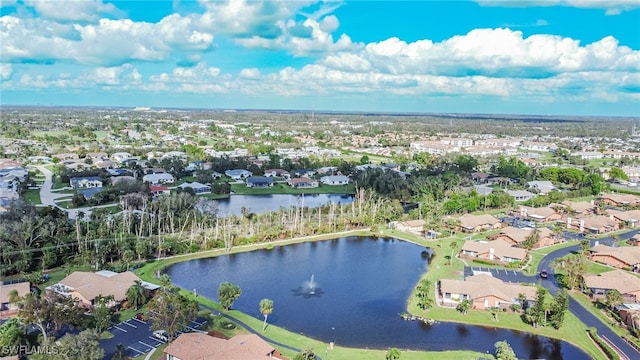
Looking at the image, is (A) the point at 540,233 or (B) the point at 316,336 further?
(A) the point at 540,233

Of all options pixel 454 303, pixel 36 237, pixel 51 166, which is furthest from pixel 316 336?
pixel 51 166

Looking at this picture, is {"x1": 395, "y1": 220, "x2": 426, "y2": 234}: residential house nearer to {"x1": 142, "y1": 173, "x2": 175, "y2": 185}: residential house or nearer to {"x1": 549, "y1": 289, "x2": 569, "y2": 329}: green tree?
{"x1": 549, "y1": 289, "x2": 569, "y2": 329}: green tree

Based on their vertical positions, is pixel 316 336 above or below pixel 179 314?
below

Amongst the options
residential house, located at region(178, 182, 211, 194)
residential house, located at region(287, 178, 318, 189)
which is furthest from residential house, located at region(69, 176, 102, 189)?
residential house, located at region(287, 178, 318, 189)

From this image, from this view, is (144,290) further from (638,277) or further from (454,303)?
(638,277)

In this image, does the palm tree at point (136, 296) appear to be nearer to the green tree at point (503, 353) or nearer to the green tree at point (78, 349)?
the green tree at point (78, 349)

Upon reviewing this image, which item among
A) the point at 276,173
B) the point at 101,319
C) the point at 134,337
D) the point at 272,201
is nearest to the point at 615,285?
the point at 134,337
